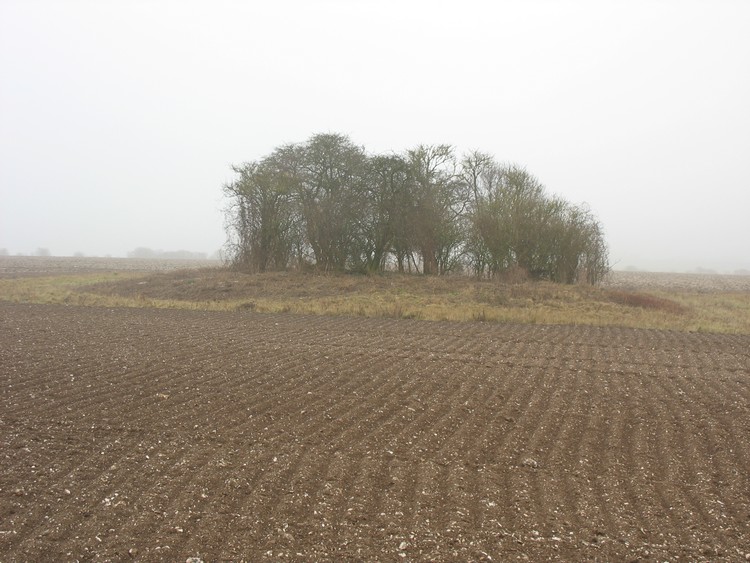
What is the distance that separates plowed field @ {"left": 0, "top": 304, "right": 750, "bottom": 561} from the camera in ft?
13.2

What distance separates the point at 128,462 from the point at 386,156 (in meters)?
27.5

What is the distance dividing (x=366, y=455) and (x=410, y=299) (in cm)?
1745

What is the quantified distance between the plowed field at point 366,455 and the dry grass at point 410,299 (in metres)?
7.30

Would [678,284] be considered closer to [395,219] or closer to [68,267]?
[395,219]

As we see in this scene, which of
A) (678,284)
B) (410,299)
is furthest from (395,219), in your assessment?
(678,284)

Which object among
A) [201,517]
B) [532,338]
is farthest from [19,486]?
[532,338]

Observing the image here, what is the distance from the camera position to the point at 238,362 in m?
9.80

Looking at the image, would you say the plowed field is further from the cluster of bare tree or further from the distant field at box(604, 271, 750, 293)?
the distant field at box(604, 271, 750, 293)

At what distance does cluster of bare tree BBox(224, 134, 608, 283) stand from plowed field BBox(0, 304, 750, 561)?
62.1 feet

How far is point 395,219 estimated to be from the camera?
102 feet

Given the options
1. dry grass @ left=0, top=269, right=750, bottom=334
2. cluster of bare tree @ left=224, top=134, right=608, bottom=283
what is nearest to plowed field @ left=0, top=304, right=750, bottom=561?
dry grass @ left=0, top=269, right=750, bottom=334

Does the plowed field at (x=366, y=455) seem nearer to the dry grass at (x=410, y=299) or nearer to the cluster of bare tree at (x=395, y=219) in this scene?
the dry grass at (x=410, y=299)

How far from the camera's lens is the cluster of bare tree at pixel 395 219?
2920 centimetres

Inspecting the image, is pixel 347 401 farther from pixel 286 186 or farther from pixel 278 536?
pixel 286 186
